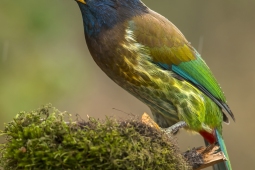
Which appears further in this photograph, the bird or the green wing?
the green wing

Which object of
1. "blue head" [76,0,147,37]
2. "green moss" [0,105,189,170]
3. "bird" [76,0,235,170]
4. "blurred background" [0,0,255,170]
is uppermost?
"blurred background" [0,0,255,170]

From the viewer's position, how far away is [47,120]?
303 centimetres

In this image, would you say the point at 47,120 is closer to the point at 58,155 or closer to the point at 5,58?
Result: the point at 58,155

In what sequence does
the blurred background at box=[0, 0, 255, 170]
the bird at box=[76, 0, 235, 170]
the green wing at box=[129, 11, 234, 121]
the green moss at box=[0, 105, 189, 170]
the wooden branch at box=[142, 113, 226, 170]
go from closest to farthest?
the green moss at box=[0, 105, 189, 170] < the wooden branch at box=[142, 113, 226, 170] < the bird at box=[76, 0, 235, 170] < the green wing at box=[129, 11, 234, 121] < the blurred background at box=[0, 0, 255, 170]

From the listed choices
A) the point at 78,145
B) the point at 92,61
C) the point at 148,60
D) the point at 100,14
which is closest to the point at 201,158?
the point at 148,60

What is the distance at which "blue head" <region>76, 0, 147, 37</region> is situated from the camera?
448cm

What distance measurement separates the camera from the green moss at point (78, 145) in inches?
112

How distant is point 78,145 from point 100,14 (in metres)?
1.85

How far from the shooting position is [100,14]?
4.50 m

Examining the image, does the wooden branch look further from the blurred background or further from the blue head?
the blurred background

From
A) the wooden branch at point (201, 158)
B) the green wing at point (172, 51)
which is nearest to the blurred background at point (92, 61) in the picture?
the green wing at point (172, 51)

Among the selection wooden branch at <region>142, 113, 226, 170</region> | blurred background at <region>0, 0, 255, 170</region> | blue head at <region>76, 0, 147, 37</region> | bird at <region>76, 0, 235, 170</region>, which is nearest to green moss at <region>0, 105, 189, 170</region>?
wooden branch at <region>142, 113, 226, 170</region>

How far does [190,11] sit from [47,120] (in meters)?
7.68

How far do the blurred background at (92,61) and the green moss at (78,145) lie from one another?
3.58 m
